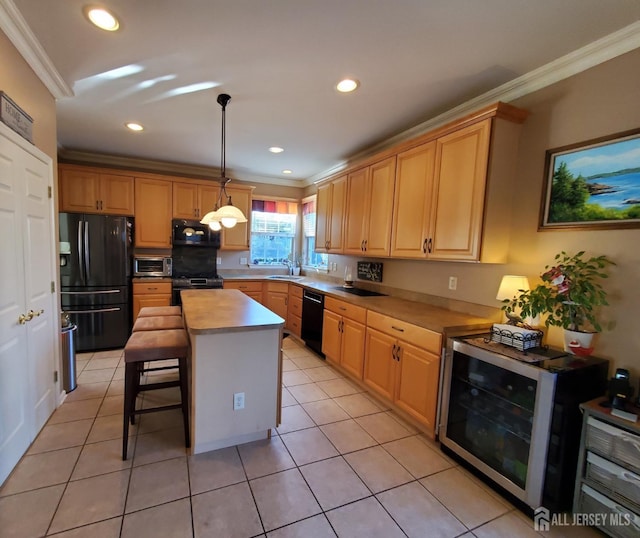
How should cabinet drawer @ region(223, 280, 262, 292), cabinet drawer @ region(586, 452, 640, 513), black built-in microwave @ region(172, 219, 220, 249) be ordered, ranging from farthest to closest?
cabinet drawer @ region(223, 280, 262, 292) < black built-in microwave @ region(172, 219, 220, 249) < cabinet drawer @ region(586, 452, 640, 513)

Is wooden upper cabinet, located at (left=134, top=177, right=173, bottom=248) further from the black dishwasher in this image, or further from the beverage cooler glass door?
the beverage cooler glass door

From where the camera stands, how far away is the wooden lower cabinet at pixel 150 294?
405cm

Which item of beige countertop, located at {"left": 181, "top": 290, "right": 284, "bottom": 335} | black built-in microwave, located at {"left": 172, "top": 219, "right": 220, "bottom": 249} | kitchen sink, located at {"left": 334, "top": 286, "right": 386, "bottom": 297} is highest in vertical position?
black built-in microwave, located at {"left": 172, "top": 219, "right": 220, "bottom": 249}

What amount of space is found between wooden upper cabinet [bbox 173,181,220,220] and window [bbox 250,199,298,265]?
2.71ft

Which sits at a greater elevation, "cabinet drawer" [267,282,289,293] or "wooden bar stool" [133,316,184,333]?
"cabinet drawer" [267,282,289,293]

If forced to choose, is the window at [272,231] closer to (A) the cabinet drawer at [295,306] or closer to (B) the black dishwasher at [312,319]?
(A) the cabinet drawer at [295,306]

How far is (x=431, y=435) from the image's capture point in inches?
→ 88.8

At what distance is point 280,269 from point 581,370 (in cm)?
459

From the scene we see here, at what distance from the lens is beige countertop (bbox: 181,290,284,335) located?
1993mm

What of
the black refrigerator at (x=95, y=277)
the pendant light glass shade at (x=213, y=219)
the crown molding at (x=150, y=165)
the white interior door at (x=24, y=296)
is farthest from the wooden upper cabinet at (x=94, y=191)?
the pendant light glass shade at (x=213, y=219)

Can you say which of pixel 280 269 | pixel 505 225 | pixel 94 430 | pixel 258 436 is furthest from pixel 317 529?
pixel 280 269

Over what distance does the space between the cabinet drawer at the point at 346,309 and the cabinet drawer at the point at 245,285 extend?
1554 mm

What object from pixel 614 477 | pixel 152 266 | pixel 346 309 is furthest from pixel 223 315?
pixel 152 266

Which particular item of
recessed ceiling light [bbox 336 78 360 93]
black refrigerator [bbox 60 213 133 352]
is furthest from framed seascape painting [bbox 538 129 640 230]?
black refrigerator [bbox 60 213 133 352]
